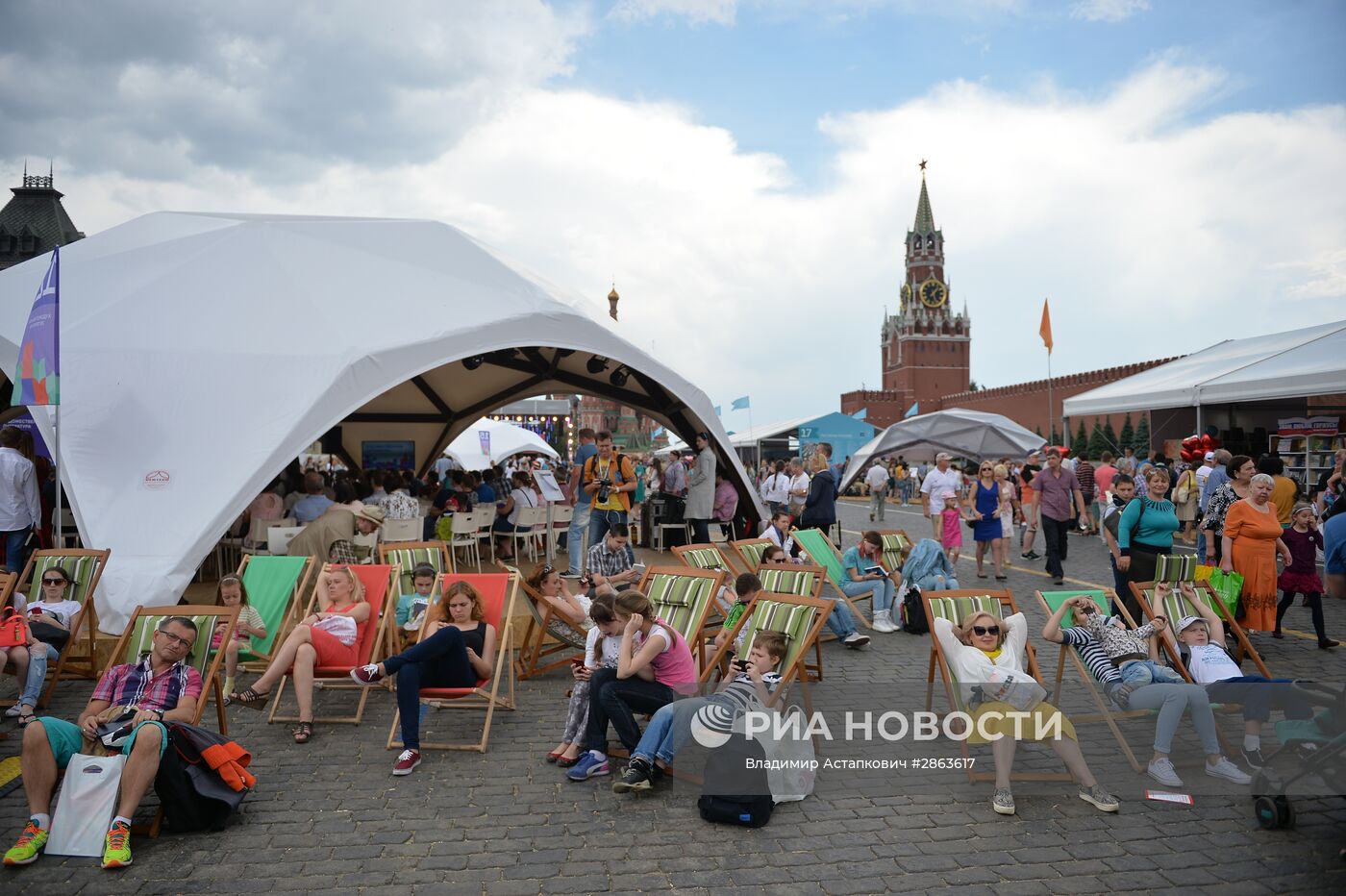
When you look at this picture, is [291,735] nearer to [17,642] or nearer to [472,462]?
[17,642]

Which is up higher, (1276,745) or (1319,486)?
(1319,486)

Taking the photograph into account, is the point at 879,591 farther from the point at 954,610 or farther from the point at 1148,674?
the point at 1148,674

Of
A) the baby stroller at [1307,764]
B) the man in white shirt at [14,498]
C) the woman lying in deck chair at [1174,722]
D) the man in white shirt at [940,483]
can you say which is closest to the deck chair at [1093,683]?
the woman lying in deck chair at [1174,722]

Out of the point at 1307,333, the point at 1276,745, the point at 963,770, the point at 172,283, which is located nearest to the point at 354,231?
the point at 172,283

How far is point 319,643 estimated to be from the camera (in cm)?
527

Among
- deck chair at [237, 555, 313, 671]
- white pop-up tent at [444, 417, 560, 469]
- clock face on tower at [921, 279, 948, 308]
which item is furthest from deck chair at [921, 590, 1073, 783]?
clock face on tower at [921, 279, 948, 308]

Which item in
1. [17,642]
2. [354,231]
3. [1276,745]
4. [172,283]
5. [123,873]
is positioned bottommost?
[123,873]

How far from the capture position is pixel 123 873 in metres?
3.28

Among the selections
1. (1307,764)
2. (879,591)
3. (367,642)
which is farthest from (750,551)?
(1307,764)

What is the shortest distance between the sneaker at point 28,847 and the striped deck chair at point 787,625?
120 inches

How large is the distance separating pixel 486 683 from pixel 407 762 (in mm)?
880

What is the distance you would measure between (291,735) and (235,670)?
40.2 inches

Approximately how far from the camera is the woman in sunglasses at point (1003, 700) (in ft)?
12.7

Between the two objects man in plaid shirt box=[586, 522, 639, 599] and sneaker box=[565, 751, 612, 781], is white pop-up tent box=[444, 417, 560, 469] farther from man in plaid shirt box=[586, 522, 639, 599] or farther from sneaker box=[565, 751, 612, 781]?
sneaker box=[565, 751, 612, 781]
